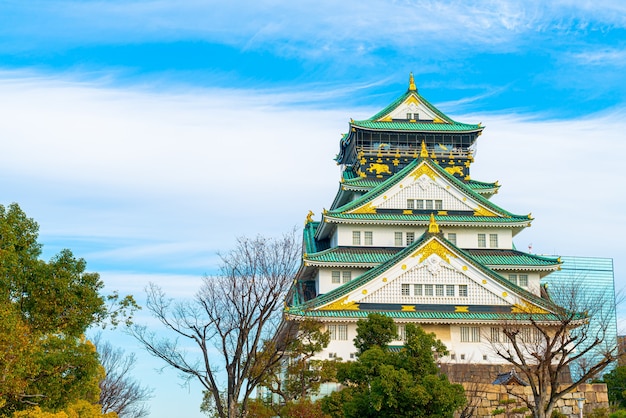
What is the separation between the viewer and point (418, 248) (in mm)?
54312

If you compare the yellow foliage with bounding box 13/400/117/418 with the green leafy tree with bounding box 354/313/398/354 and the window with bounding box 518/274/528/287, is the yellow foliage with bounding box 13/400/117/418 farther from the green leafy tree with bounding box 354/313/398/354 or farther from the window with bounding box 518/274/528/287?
the window with bounding box 518/274/528/287

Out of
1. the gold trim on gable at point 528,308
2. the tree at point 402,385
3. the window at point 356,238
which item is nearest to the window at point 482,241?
the gold trim on gable at point 528,308

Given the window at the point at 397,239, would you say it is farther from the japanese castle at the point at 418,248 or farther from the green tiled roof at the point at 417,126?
the green tiled roof at the point at 417,126

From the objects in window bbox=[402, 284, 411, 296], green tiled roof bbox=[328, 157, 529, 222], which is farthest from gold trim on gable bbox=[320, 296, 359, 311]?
green tiled roof bbox=[328, 157, 529, 222]

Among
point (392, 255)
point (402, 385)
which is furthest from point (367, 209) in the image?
point (402, 385)

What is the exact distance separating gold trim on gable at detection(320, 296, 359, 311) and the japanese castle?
66mm

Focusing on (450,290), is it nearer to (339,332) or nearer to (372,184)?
(339,332)

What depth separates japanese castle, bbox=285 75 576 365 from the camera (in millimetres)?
53188

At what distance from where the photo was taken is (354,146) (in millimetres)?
65562

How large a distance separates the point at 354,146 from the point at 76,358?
39.6 meters

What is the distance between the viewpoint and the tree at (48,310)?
89.6 feet

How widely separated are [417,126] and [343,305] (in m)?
18.3

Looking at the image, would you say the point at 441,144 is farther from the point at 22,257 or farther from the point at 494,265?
the point at 22,257

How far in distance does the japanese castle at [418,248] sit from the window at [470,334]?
64mm
